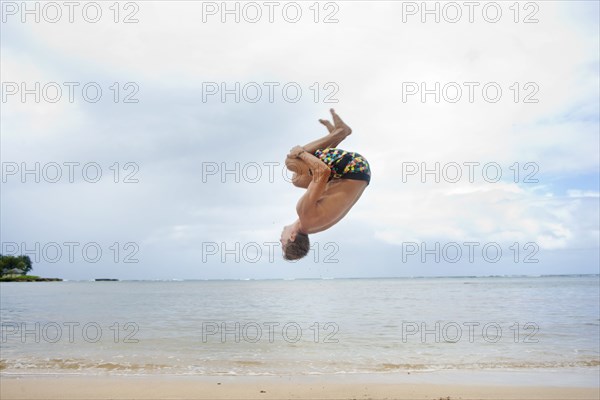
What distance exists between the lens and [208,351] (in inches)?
715

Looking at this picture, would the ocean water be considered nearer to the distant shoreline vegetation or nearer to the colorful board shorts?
the colorful board shorts

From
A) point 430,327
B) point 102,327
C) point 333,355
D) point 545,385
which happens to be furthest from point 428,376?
point 102,327

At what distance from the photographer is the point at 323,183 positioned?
12.0ft

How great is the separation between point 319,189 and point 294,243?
1.60ft

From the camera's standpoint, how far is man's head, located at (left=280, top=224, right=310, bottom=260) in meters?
3.93

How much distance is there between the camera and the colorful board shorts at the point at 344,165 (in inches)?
153

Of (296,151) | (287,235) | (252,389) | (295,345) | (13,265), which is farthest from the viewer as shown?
(13,265)

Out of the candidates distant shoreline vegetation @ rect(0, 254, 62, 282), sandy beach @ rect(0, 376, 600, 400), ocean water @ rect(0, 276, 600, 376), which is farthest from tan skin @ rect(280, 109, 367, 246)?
distant shoreline vegetation @ rect(0, 254, 62, 282)

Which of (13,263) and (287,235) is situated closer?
(287,235)

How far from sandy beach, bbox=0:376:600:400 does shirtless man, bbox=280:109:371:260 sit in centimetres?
897

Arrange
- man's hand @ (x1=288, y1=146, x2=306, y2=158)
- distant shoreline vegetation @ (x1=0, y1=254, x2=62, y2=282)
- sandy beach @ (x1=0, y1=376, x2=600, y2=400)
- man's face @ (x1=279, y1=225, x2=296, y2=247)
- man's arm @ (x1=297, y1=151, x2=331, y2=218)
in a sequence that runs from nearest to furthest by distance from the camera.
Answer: man's arm @ (x1=297, y1=151, x2=331, y2=218) < man's hand @ (x1=288, y1=146, x2=306, y2=158) < man's face @ (x1=279, y1=225, x2=296, y2=247) < sandy beach @ (x1=0, y1=376, x2=600, y2=400) < distant shoreline vegetation @ (x1=0, y1=254, x2=62, y2=282)

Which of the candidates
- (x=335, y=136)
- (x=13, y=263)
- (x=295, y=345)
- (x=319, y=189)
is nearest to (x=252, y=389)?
(x=295, y=345)

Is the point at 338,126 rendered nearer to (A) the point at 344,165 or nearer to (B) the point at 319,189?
(A) the point at 344,165

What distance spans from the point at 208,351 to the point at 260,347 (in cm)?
189
